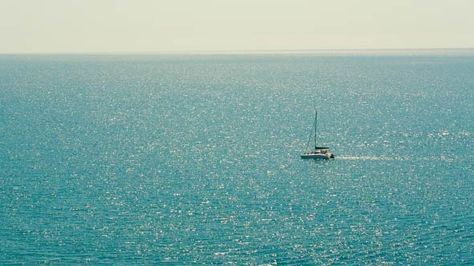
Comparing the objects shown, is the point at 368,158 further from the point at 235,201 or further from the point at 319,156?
the point at 235,201

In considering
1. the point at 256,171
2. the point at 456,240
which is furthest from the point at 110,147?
the point at 456,240

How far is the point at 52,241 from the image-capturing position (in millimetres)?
107438

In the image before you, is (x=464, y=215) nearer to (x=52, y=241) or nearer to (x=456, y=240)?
(x=456, y=240)

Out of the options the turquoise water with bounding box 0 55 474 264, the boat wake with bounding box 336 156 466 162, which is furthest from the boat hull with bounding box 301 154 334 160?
the turquoise water with bounding box 0 55 474 264

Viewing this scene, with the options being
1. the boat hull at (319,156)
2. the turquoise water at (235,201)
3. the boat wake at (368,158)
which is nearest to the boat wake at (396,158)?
the boat wake at (368,158)

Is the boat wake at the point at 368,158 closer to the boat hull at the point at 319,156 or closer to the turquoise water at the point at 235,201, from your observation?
the turquoise water at the point at 235,201

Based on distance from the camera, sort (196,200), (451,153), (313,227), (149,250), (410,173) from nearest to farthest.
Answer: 1. (149,250)
2. (313,227)
3. (196,200)
4. (410,173)
5. (451,153)

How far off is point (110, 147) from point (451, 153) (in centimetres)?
7829

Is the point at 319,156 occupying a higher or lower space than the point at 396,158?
higher

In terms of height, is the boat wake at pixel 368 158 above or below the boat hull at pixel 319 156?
below

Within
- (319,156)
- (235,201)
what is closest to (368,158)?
(319,156)

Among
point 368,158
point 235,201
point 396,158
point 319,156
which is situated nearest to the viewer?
point 235,201

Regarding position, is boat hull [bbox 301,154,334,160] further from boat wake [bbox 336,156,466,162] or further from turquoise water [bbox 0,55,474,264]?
turquoise water [bbox 0,55,474,264]

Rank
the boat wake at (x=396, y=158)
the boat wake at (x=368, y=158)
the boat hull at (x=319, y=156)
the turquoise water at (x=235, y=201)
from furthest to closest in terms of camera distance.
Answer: the boat hull at (x=319, y=156), the boat wake at (x=368, y=158), the boat wake at (x=396, y=158), the turquoise water at (x=235, y=201)
